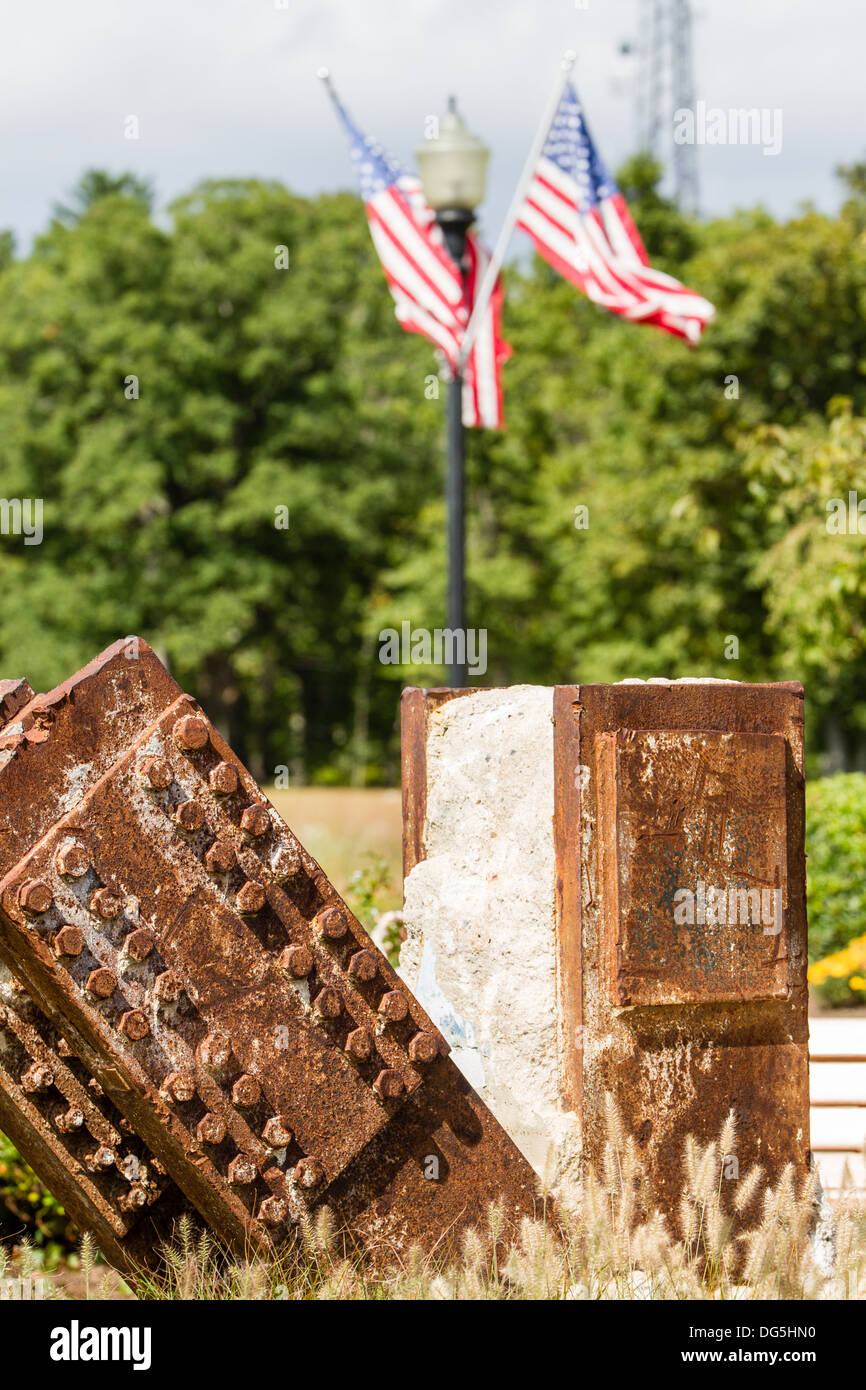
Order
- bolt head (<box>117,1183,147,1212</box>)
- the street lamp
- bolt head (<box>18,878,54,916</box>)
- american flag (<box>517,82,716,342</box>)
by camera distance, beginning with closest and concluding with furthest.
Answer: bolt head (<box>18,878,54,916</box>)
bolt head (<box>117,1183,147,1212</box>)
the street lamp
american flag (<box>517,82,716,342</box>)

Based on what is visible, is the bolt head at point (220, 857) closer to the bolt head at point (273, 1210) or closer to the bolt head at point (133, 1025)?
the bolt head at point (133, 1025)

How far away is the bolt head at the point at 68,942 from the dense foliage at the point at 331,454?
857 inches

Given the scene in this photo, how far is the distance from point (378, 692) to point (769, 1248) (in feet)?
112

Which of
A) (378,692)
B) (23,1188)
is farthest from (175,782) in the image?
(378,692)

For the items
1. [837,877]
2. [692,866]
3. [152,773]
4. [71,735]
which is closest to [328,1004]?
[152,773]

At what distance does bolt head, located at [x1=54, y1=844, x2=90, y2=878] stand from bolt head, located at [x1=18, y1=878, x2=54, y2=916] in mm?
48

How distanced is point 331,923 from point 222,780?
354 mm

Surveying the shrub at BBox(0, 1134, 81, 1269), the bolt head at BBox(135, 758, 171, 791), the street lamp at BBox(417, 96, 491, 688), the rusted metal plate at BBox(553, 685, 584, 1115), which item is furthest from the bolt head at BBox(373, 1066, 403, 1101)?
the street lamp at BBox(417, 96, 491, 688)

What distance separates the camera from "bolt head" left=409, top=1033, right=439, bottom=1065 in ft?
9.45

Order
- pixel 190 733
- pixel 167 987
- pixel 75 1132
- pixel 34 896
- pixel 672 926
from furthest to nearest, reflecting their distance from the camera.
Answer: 1. pixel 672 926
2. pixel 75 1132
3. pixel 190 733
4. pixel 167 987
5. pixel 34 896

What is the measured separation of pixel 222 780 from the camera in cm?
272

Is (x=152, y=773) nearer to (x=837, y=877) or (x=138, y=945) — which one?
(x=138, y=945)

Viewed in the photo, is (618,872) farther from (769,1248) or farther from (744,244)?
(744,244)

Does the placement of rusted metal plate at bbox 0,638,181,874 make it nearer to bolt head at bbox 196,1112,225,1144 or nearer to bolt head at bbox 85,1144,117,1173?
bolt head at bbox 196,1112,225,1144
